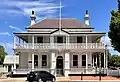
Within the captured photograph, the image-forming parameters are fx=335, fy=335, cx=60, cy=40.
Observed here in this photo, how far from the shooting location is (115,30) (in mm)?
52906

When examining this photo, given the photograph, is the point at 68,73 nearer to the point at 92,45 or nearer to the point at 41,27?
the point at 92,45

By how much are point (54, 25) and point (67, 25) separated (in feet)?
7.70

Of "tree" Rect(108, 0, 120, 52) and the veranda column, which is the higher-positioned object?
"tree" Rect(108, 0, 120, 52)

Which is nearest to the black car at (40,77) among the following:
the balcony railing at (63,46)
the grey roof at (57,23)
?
the balcony railing at (63,46)

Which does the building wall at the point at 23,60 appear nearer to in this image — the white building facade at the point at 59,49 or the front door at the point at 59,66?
the white building facade at the point at 59,49

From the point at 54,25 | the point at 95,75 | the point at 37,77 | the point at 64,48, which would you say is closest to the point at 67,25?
the point at 54,25

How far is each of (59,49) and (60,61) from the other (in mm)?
2569

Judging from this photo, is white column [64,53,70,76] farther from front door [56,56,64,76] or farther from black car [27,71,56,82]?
black car [27,71,56,82]

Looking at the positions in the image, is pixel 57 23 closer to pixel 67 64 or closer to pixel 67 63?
pixel 67 63

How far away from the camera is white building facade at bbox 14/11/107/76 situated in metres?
54.8

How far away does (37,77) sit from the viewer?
42.8 m

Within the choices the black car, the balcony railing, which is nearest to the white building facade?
the balcony railing

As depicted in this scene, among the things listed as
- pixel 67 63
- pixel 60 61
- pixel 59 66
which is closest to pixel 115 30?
pixel 67 63

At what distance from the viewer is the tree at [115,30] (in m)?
52.3
